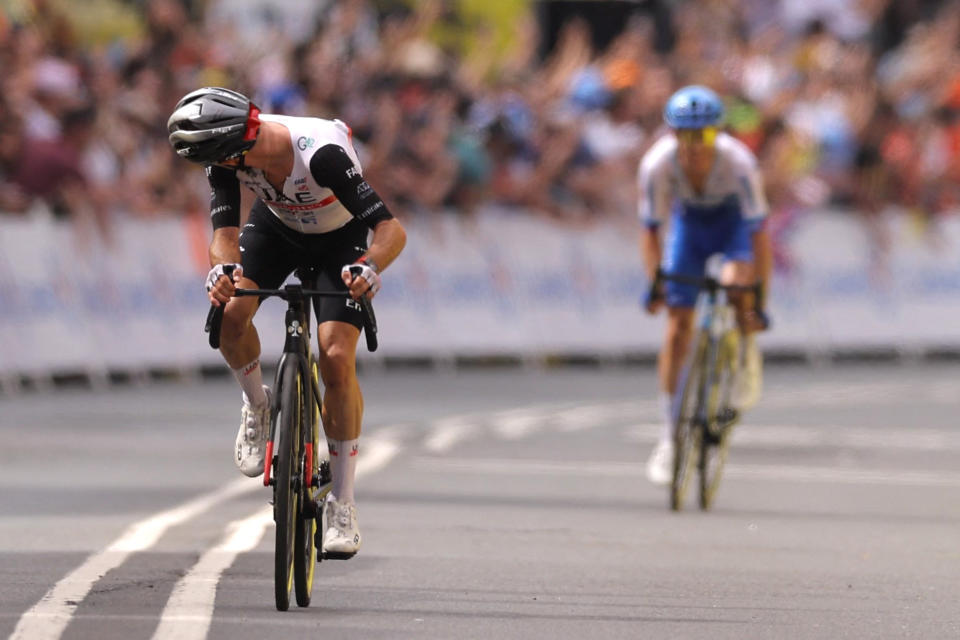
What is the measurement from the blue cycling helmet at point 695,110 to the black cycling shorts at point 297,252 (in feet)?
11.9

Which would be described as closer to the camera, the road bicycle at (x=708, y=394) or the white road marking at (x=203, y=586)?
the white road marking at (x=203, y=586)

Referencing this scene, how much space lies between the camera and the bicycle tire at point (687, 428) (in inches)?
459

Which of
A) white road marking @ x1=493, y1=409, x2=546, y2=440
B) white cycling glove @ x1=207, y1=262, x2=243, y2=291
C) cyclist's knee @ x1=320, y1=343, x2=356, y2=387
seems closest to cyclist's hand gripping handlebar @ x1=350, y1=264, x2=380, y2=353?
cyclist's knee @ x1=320, y1=343, x2=356, y2=387

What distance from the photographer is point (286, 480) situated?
289 inches

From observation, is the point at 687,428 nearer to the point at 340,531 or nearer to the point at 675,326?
the point at 675,326

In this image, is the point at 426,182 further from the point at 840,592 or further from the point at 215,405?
the point at 840,592

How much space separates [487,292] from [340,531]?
15264mm

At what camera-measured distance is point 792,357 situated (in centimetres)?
2497

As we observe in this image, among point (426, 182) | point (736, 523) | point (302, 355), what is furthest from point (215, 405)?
point (302, 355)

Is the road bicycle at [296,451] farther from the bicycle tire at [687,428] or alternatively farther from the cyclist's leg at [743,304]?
the cyclist's leg at [743,304]

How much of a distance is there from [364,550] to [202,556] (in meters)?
0.79

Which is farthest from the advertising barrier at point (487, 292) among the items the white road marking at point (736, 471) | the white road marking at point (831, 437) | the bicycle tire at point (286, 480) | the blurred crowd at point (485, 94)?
the bicycle tire at point (286, 480)

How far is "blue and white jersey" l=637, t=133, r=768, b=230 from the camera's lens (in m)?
11.9

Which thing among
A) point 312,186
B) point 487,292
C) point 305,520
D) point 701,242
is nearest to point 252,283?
point 312,186
